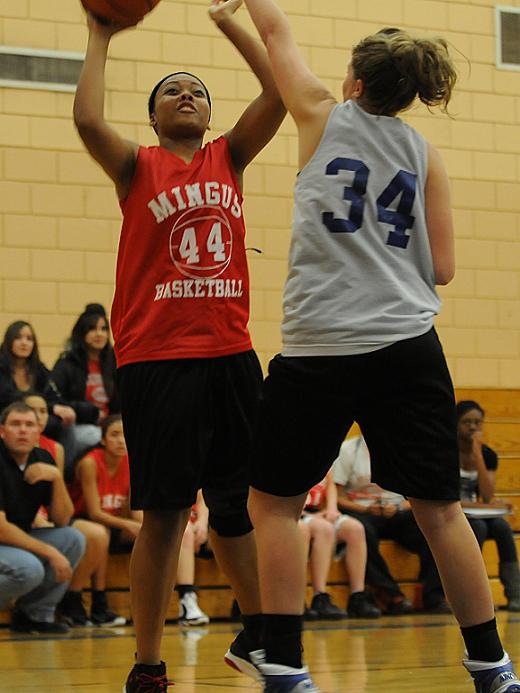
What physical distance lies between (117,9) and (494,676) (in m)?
1.94

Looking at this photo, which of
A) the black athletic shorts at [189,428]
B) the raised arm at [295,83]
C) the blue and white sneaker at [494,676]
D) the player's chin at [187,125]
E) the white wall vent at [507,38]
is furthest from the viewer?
the white wall vent at [507,38]

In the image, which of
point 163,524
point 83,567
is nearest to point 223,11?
point 163,524

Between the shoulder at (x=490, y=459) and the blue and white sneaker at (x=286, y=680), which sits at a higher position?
the shoulder at (x=490, y=459)

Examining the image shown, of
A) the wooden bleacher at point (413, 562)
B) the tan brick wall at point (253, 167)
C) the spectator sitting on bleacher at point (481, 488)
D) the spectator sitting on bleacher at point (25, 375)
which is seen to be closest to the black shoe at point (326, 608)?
the wooden bleacher at point (413, 562)

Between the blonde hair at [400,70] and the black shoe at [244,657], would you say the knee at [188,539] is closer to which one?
the black shoe at [244,657]

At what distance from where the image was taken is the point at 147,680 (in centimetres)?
317

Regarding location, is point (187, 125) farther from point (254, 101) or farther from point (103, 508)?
point (103, 508)

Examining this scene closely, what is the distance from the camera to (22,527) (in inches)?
242

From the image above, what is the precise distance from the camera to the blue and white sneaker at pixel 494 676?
2.78 m

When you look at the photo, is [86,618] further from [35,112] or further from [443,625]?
[35,112]

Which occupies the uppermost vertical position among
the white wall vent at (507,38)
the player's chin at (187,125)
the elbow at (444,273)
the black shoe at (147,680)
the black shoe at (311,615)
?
the white wall vent at (507,38)

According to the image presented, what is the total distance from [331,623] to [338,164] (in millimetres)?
3997

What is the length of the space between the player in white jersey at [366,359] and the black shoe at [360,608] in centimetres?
392

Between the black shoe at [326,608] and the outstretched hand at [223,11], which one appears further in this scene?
the black shoe at [326,608]
